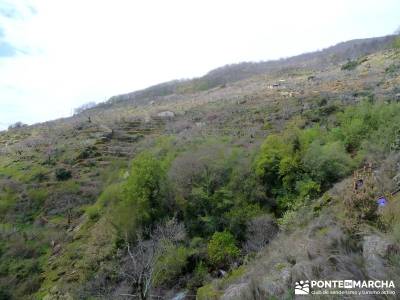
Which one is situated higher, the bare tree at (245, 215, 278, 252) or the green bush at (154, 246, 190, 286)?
the bare tree at (245, 215, 278, 252)

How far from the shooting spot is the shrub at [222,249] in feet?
65.9

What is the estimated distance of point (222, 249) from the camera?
67.5ft

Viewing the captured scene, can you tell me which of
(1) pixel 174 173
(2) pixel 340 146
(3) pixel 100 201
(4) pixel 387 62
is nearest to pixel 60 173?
(3) pixel 100 201

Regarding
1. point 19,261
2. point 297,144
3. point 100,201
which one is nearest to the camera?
point 297,144

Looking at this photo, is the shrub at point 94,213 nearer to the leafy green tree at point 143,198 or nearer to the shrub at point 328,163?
the leafy green tree at point 143,198

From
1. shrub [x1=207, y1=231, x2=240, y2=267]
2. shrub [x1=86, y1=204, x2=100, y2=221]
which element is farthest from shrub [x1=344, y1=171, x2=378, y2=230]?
shrub [x1=86, y1=204, x2=100, y2=221]

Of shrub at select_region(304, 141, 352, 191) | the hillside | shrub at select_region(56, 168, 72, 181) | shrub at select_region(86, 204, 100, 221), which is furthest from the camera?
shrub at select_region(56, 168, 72, 181)

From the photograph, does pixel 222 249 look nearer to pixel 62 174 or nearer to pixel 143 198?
pixel 143 198

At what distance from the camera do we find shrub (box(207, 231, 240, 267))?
20.1 meters

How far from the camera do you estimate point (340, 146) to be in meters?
21.4

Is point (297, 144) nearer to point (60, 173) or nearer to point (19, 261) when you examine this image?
point (19, 261)

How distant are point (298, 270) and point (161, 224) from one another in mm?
17579

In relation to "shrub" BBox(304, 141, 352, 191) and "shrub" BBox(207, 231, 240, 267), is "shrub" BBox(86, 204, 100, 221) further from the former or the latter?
"shrub" BBox(304, 141, 352, 191)

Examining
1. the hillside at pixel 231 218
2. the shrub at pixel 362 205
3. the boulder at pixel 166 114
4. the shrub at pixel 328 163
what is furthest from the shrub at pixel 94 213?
the boulder at pixel 166 114
